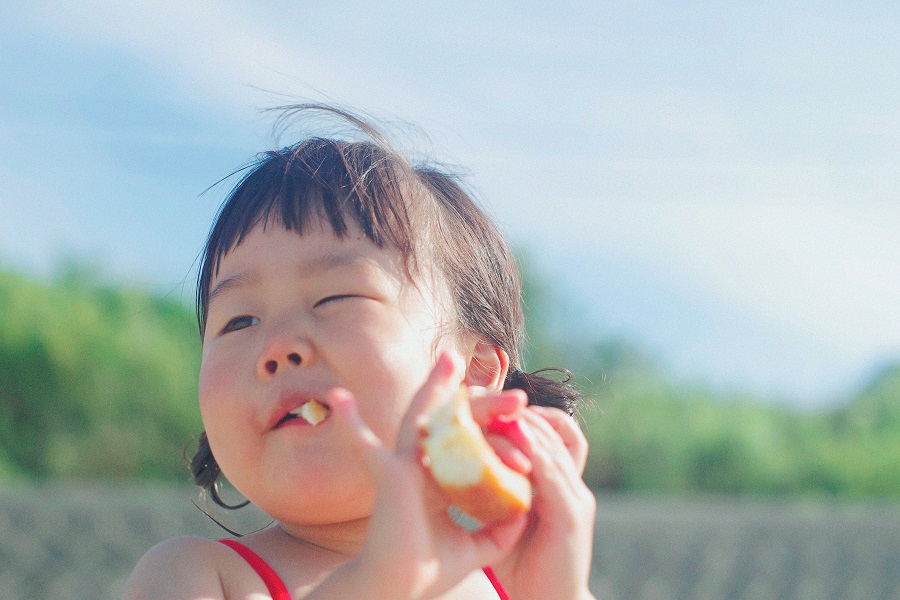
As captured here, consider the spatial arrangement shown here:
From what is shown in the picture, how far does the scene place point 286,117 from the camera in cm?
212

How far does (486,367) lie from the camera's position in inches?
72.2

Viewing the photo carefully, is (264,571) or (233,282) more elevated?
(233,282)

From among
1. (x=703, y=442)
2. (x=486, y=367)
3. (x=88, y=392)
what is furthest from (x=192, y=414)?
(x=486, y=367)

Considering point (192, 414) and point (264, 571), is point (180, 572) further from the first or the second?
point (192, 414)

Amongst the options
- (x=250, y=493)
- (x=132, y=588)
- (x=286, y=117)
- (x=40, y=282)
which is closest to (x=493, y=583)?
(x=250, y=493)

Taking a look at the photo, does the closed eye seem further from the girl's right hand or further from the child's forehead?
the girl's right hand

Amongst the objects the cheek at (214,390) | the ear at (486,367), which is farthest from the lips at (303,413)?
the ear at (486,367)

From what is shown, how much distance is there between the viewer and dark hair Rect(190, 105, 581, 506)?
164 centimetres

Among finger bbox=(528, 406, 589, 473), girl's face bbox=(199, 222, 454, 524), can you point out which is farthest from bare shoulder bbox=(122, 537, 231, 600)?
finger bbox=(528, 406, 589, 473)

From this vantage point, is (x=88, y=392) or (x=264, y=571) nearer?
(x=264, y=571)

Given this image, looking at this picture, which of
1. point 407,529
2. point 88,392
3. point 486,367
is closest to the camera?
point 407,529

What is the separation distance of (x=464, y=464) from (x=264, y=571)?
1.88 feet

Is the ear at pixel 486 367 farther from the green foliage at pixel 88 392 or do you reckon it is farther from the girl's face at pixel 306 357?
the green foliage at pixel 88 392

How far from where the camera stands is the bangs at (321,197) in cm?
163
